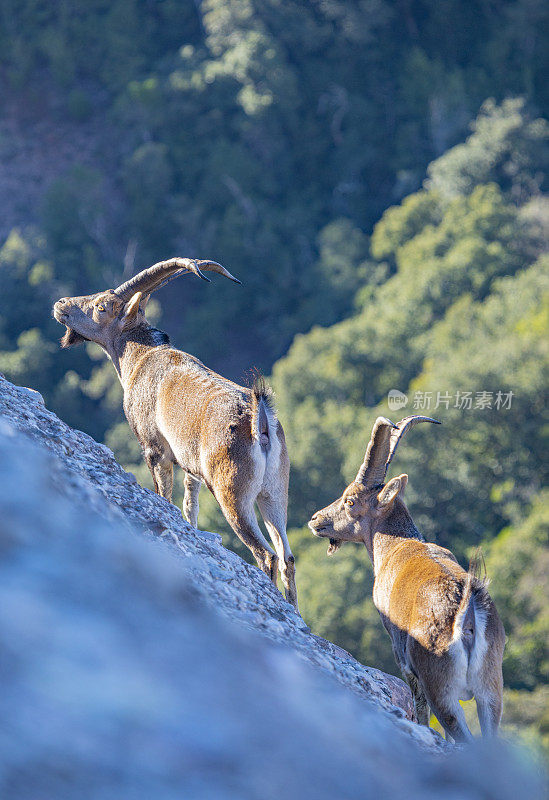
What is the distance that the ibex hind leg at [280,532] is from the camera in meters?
9.77

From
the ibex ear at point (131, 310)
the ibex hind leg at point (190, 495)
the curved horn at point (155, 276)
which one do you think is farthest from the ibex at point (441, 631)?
the ibex ear at point (131, 310)

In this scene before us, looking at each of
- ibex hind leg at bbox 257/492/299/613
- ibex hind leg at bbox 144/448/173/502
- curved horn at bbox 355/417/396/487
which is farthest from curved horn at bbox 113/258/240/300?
ibex hind leg at bbox 257/492/299/613

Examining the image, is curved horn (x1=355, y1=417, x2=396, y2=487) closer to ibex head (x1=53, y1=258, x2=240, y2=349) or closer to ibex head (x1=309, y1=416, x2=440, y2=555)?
ibex head (x1=309, y1=416, x2=440, y2=555)

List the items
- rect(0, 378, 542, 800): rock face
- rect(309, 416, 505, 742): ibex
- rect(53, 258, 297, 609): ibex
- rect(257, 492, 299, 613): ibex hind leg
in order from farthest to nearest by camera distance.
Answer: rect(257, 492, 299, 613): ibex hind leg
rect(53, 258, 297, 609): ibex
rect(309, 416, 505, 742): ibex
rect(0, 378, 542, 800): rock face

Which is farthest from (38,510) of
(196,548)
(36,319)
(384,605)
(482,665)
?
(36,319)

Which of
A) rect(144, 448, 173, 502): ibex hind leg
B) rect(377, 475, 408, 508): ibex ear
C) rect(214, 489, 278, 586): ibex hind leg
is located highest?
rect(144, 448, 173, 502): ibex hind leg

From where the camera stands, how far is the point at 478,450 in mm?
48719

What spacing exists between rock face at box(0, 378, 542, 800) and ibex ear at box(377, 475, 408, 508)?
8.21 meters

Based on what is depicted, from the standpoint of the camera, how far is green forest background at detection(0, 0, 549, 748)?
165ft

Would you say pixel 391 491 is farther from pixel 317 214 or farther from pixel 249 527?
pixel 317 214

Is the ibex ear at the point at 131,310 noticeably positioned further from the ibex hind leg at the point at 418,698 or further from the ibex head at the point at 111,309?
the ibex hind leg at the point at 418,698

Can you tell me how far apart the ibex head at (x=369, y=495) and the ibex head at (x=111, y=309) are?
→ 342 centimetres

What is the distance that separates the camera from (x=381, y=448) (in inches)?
413

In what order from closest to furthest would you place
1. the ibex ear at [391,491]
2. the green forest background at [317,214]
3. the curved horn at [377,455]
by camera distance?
the curved horn at [377,455], the ibex ear at [391,491], the green forest background at [317,214]
